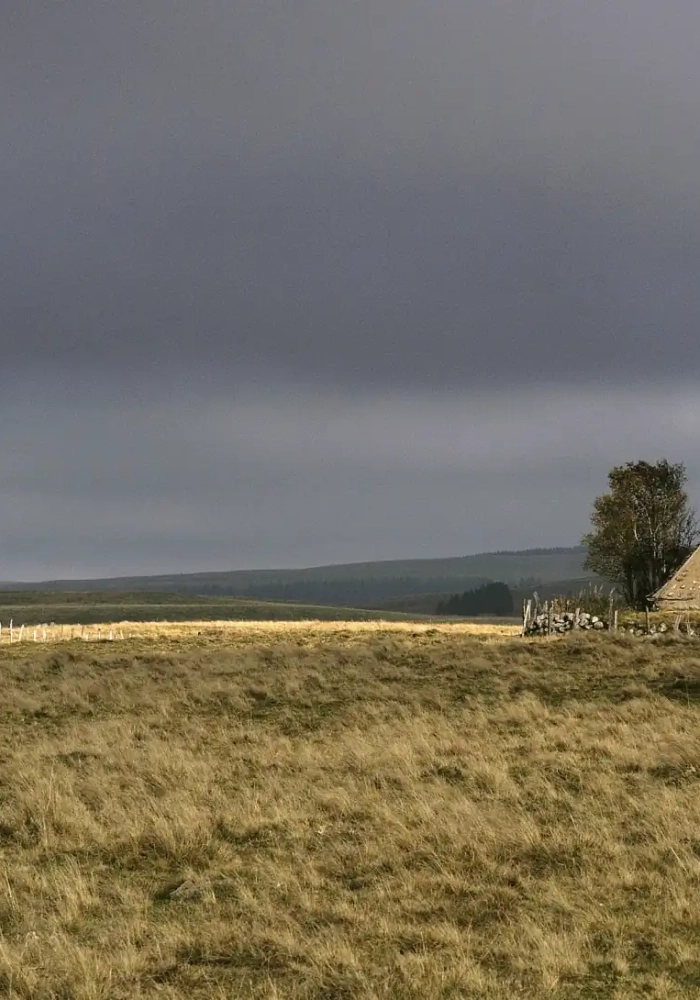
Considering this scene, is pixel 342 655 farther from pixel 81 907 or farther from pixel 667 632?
pixel 81 907

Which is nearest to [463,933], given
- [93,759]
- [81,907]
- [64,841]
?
[81,907]

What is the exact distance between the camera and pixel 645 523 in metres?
68.3

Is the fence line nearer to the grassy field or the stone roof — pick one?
the grassy field

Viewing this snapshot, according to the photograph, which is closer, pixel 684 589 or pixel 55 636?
pixel 684 589

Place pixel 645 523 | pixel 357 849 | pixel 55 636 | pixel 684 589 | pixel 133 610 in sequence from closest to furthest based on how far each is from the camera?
pixel 357 849 → pixel 684 589 → pixel 55 636 → pixel 645 523 → pixel 133 610

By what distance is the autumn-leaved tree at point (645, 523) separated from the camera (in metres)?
67.8

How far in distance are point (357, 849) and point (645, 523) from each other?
61.7 m

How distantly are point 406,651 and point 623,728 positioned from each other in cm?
1627

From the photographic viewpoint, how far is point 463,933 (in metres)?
7.81

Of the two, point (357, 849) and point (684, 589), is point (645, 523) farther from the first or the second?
point (357, 849)

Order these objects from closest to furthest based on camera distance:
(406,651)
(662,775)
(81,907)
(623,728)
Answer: (81,907)
(662,775)
(623,728)
(406,651)

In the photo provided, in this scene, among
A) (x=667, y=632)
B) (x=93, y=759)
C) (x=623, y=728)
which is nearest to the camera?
(x=93, y=759)

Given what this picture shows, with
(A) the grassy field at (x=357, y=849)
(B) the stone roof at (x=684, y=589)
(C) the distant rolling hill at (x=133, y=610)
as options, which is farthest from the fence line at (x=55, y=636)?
(C) the distant rolling hill at (x=133, y=610)

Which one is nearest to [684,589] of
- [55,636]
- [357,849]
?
[55,636]
